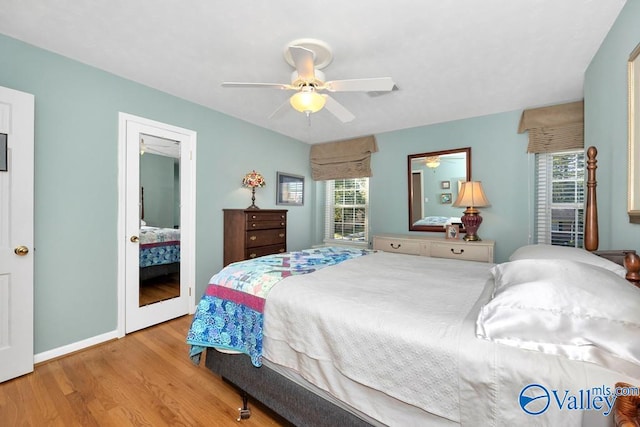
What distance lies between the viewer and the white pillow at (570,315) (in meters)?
0.82

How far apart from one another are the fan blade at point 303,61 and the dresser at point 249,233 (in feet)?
6.27

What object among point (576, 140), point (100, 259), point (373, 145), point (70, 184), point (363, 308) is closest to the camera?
→ point (363, 308)

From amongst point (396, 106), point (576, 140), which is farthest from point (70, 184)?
point (576, 140)

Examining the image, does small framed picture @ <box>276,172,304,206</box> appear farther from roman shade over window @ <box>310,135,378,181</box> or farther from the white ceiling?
the white ceiling

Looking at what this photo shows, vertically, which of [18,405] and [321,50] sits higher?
[321,50]

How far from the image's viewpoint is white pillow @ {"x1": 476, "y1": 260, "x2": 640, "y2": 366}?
82 centimetres

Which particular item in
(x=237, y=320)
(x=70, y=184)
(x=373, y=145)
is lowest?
(x=237, y=320)

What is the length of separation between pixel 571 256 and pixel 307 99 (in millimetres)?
1894

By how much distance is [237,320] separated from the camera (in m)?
1.65

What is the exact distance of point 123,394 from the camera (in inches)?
71.4

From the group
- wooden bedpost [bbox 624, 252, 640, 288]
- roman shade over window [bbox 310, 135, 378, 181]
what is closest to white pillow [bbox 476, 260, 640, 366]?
wooden bedpost [bbox 624, 252, 640, 288]

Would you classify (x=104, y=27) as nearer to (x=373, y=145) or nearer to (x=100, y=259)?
(x=100, y=259)

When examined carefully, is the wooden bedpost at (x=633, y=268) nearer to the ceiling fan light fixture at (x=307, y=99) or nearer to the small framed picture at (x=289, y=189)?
the ceiling fan light fixture at (x=307, y=99)

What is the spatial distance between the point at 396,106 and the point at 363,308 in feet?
8.94
